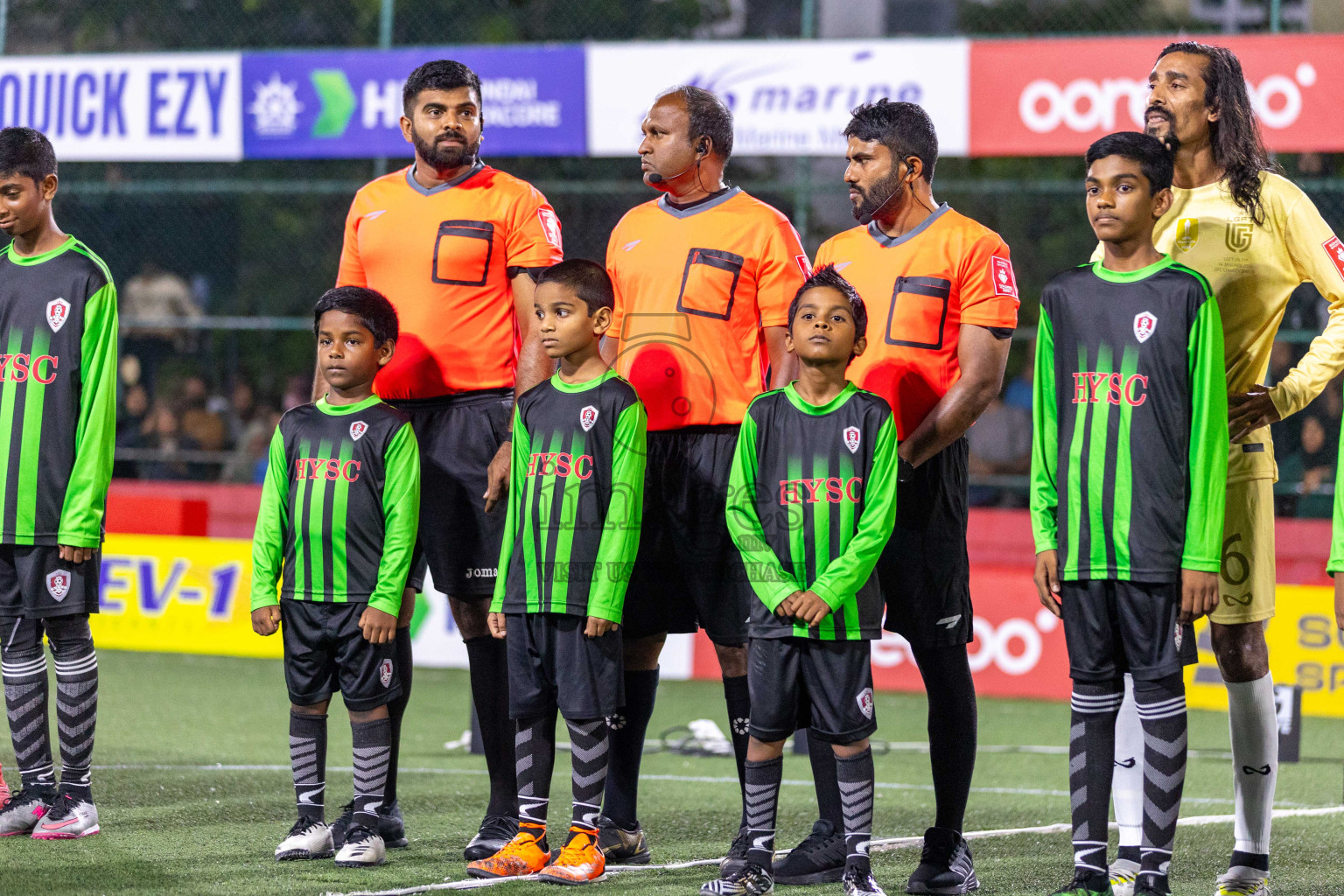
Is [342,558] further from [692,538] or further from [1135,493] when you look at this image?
[1135,493]

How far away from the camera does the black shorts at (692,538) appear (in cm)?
501

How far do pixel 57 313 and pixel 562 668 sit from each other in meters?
1.95

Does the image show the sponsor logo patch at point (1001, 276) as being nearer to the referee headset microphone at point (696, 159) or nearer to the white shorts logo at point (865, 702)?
the referee headset microphone at point (696, 159)

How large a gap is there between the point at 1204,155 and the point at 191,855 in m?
3.60

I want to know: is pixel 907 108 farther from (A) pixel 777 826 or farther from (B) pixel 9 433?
(B) pixel 9 433

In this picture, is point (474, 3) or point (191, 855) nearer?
point (191, 855)

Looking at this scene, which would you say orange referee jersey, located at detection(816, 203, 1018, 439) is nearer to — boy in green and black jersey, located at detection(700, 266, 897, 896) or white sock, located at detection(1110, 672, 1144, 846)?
boy in green and black jersey, located at detection(700, 266, 897, 896)

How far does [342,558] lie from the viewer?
5.07 metres

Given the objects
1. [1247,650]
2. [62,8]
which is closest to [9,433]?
[1247,650]

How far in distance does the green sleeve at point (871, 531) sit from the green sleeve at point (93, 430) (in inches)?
89.0

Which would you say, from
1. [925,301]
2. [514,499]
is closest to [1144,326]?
[925,301]

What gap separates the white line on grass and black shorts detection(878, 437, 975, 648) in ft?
2.30

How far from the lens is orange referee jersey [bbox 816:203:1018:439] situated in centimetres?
484

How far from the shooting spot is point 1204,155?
4.85 meters
